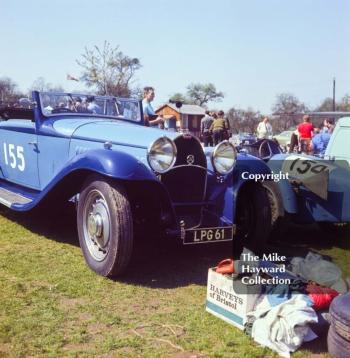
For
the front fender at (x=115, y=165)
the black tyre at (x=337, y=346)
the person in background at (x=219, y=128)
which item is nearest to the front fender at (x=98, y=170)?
the front fender at (x=115, y=165)

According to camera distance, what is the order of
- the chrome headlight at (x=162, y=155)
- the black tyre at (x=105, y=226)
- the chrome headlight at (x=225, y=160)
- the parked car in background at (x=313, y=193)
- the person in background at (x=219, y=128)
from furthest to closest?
1. the person in background at (x=219, y=128)
2. the parked car in background at (x=313, y=193)
3. the chrome headlight at (x=225, y=160)
4. the chrome headlight at (x=162, y=155)
5. the black tyre at (x=105, y=226)

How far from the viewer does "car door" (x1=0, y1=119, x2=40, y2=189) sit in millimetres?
5291

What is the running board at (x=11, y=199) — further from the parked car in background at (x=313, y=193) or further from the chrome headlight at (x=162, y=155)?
the parked car in background at (x=313, y=193)

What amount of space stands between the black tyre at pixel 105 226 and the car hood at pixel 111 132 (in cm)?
58

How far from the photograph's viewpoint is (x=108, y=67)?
89.4 feet

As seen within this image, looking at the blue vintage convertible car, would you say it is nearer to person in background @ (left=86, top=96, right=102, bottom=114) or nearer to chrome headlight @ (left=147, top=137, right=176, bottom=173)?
chrome headlight @ (left=147, top=137, right=176, bottom=173)

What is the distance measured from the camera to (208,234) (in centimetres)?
365

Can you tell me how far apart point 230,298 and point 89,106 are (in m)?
3.31

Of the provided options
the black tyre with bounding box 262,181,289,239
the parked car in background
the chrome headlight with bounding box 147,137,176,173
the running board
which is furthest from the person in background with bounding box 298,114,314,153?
the chrome headlight with bounding box 147,137,176,173

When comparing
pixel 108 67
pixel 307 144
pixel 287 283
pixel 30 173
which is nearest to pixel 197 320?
pixel 287 283

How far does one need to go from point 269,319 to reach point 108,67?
26.0m

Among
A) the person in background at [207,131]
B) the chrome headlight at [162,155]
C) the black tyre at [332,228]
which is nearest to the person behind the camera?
the chrome headlight at [162,155]

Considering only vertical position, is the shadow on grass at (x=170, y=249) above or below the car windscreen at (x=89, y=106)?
below

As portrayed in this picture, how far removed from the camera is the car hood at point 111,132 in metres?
4.19
